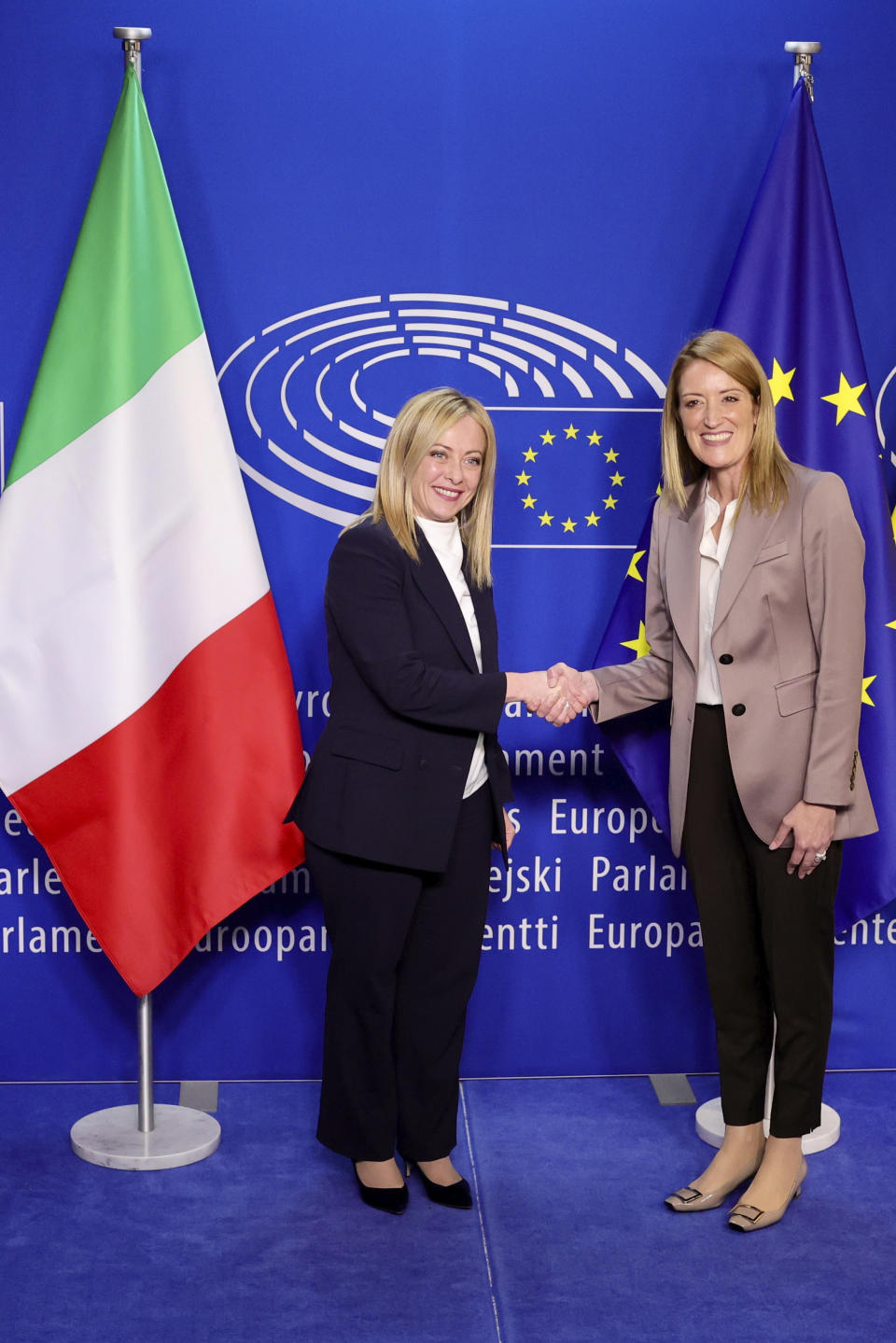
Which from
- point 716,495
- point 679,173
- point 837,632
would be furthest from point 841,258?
point 837,632

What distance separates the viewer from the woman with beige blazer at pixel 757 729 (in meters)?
2.51

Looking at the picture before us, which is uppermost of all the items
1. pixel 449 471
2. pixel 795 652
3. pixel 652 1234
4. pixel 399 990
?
pixel 449 471

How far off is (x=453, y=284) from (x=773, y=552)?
3.61 feet

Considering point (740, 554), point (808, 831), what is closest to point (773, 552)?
point (740, 554)

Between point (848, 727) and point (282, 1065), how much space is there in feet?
5.40

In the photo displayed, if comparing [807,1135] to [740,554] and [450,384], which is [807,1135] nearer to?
[740,554]

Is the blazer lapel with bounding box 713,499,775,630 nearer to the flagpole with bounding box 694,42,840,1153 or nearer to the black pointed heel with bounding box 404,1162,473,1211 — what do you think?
the flagpole with bounding box 694,42,840,1153

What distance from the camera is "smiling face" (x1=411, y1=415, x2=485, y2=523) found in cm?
257

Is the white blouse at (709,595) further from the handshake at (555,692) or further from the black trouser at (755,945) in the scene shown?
the handshake at (555,692)

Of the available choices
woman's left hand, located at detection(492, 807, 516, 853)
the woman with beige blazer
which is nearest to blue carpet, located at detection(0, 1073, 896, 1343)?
the woman with beige blazer

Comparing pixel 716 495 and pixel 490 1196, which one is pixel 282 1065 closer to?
pixel 490 1196

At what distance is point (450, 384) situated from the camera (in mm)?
3154

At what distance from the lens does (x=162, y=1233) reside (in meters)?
2.54

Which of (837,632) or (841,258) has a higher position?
(841,258)
